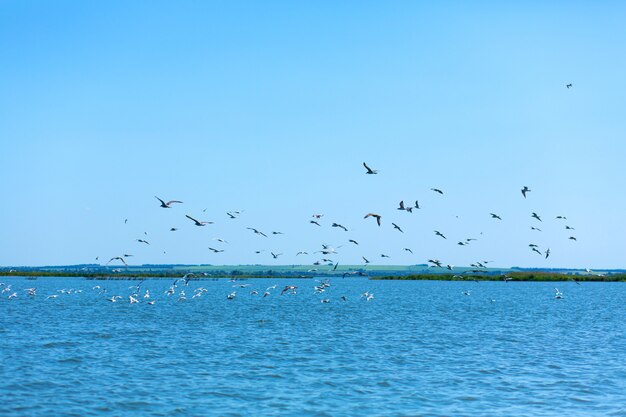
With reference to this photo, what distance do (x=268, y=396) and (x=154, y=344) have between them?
1408 cm

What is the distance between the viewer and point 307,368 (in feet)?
91.4

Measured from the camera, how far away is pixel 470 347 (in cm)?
3503

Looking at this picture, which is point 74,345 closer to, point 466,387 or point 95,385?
point 95,385

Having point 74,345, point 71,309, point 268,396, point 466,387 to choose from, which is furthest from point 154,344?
point 71,309

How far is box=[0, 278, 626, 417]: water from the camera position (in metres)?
21.4

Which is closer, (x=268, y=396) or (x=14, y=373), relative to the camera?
(x=268, y=396)

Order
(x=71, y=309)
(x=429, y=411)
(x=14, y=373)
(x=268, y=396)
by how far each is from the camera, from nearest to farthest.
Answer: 1. (x=429, y=411)
2. (x=268, y=396)
3. (x=14, y=373)
4. (x=71, y=309)

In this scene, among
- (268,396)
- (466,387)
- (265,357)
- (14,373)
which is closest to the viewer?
(268,396)

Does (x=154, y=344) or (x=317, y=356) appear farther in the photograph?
(x=154, y=344)

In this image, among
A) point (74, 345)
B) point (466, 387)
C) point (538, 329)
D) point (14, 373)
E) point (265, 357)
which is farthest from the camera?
point (538, 329)

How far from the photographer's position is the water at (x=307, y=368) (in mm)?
21406

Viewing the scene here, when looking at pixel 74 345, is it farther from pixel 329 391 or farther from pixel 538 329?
pixel 538 329

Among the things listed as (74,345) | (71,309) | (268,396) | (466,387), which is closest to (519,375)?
(466,387)

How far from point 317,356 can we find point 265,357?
7.51 feet
